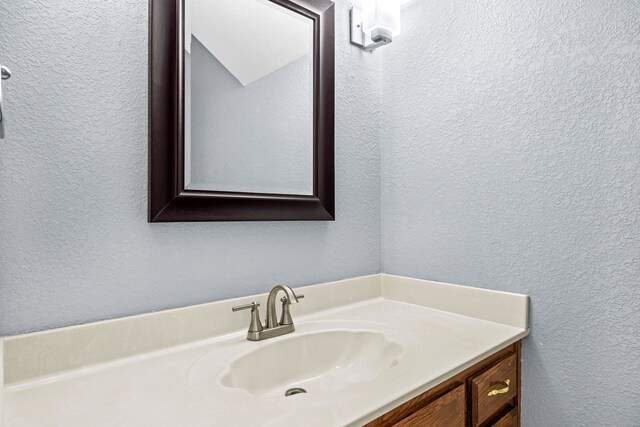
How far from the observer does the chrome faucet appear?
105cm

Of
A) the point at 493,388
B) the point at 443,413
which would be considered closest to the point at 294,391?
the point at 443,413

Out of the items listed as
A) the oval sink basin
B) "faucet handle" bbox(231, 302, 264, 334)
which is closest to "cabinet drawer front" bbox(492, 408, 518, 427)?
the oval sink basin

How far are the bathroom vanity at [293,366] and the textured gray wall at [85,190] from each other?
68 millimetres

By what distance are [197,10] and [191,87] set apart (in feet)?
0.71

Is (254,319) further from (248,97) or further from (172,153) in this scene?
(248,97)

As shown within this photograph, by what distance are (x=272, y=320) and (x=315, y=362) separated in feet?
0.57

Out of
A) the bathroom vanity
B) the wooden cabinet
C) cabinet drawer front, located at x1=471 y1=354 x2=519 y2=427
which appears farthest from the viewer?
cabinet drawer front, located at x1=471 y1=354 x2=519 y2=427

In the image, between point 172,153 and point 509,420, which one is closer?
point 172,153

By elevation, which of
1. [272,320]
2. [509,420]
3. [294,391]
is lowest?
[509,420]

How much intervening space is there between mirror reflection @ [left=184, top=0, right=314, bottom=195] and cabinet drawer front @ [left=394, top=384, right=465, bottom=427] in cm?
73

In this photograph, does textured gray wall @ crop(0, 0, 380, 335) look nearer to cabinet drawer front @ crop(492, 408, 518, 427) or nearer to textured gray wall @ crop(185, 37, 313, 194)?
textured gray wall @ crop(185, 37, 313, 194)

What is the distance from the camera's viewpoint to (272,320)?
1.09 metres

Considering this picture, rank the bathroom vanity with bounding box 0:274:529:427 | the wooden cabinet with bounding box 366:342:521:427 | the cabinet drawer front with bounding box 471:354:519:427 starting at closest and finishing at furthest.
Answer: the bathroom vanity with bounding box 0:274:529:427 → the wooden cabinet with bounding box 366:342:521:427 → the cabinet drawer front with bounding box 471:354:519:427

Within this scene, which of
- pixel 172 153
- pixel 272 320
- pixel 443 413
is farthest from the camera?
pixel 272 320
